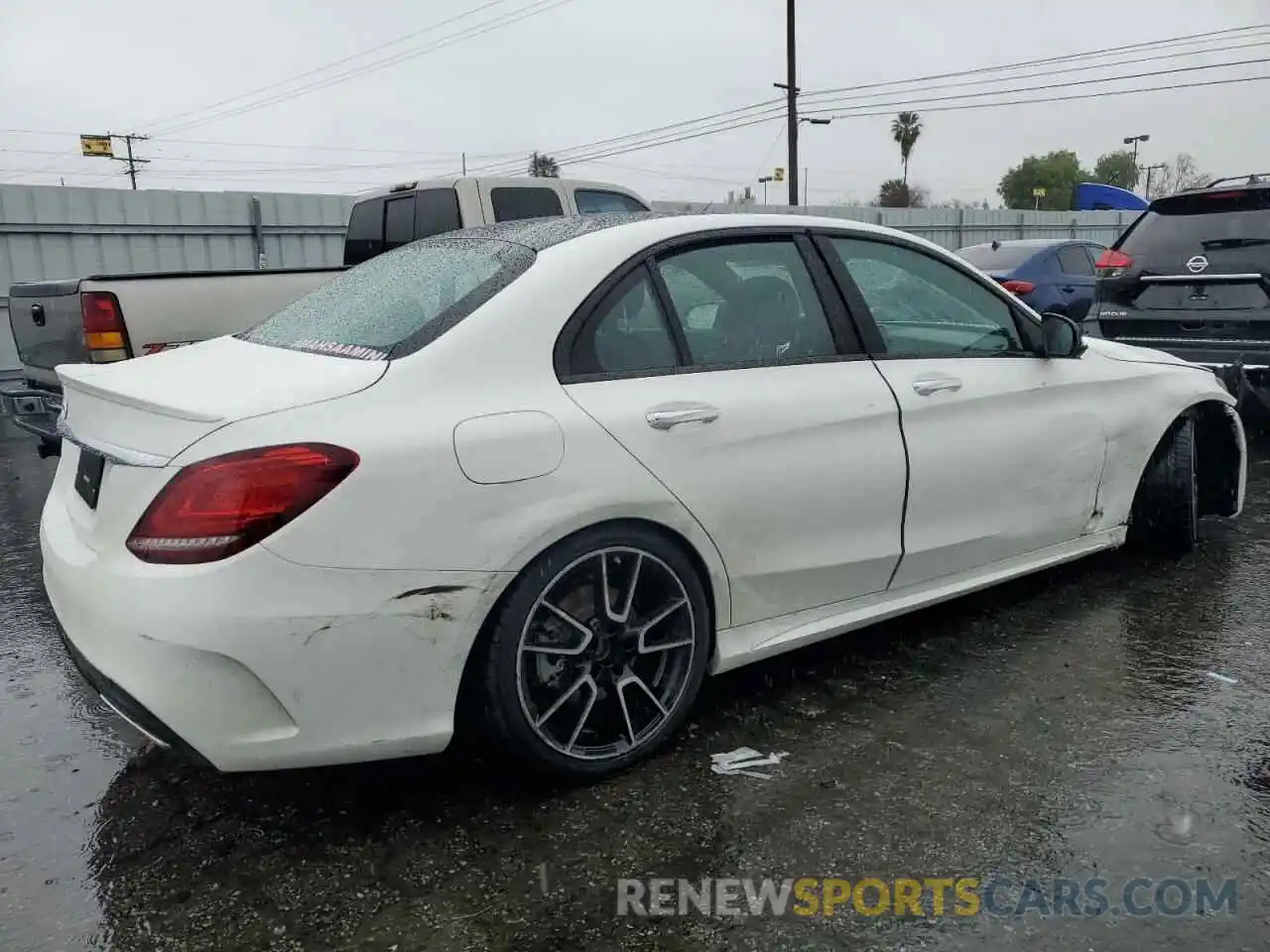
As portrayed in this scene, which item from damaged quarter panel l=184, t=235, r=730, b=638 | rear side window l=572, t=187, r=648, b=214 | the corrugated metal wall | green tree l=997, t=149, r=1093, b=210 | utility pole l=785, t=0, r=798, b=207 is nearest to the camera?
damaged quarter panel l=184, t=235, r=730, b=638

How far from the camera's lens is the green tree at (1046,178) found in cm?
8212

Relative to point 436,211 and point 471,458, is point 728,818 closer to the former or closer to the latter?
point 471,458

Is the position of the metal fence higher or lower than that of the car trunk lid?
Result: higher

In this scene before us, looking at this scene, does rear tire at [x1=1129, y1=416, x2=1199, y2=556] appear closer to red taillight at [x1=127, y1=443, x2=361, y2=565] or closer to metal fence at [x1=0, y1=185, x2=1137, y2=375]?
red taillight at [x1=127, y1=443, x2=361, y2=565]

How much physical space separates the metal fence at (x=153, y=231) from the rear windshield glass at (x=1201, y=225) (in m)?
5.41

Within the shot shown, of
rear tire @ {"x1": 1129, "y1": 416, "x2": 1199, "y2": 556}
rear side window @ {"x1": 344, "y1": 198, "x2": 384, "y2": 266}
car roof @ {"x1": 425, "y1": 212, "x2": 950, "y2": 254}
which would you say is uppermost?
rear side window @ {"x1": 344, "y1": 198, "x2": 384, "y2": 266}

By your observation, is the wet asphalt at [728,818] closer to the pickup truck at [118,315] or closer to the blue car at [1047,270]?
the pickup truck at [118,315]

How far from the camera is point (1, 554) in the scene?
17.6ft

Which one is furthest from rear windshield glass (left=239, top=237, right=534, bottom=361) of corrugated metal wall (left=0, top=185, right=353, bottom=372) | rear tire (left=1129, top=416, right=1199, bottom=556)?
corrugated metal wall (left=0, top=185, right=353, bottom=372)

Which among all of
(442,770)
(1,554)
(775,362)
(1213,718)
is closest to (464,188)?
(1,554)

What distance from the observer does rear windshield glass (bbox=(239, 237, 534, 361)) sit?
286 centimetres

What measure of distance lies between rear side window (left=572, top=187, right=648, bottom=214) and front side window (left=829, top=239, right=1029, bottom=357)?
205 inches

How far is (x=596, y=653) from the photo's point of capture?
9.38 ft

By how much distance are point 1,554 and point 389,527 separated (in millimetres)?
3978
